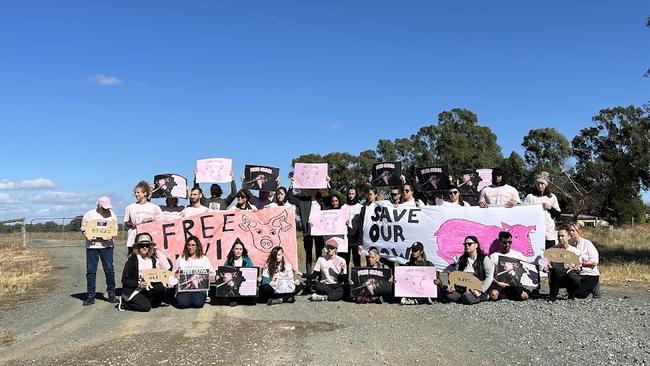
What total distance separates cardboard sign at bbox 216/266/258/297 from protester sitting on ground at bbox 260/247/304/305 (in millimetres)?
246

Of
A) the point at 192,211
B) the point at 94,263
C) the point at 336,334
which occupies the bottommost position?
the point at 336,334

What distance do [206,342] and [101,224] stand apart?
3.97 m

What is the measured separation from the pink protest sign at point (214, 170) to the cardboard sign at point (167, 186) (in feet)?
1.98

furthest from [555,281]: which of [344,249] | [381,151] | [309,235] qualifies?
[381,151]

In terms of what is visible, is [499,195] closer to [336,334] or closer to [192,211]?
[336,334]

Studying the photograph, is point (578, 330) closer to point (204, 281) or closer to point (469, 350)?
point (469, 350)

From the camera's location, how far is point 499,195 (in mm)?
10812

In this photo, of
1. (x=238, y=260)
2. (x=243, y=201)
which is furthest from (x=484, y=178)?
(x=238, y=260)

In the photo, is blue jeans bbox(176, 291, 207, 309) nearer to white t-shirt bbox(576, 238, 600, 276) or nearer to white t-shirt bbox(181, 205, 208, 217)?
white t-shirt bbox(181, 205, 208, 217)

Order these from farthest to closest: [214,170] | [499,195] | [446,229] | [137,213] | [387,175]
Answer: [214,170] → [387,175] → [446,229] → [499,195] → [137,213]

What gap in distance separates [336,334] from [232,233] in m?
4.21

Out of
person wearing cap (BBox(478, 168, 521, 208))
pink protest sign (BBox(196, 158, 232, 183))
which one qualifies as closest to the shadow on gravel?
person wearing cap (BBox(478, 168, 521, 208))

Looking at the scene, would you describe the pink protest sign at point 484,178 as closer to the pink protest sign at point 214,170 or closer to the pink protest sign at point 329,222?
the pink protest sign at point 329,222

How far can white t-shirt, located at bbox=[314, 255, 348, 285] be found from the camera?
10.1m
